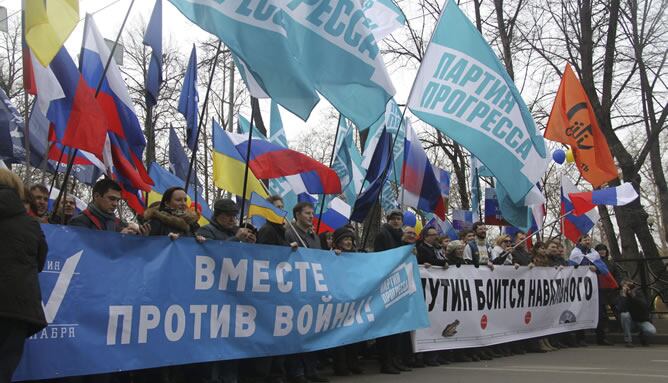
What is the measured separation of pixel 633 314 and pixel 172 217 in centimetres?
872

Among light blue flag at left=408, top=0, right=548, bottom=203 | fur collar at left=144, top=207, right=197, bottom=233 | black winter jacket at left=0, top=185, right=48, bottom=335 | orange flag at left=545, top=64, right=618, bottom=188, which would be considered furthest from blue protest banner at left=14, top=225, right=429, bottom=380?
orange flag at left=545, top=64, right=618, bottom=188

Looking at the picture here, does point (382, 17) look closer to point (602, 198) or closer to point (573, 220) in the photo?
point (602, 198)

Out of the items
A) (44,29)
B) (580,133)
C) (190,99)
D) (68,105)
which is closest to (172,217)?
(68,105)

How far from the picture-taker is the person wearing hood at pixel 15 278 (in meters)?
4.04

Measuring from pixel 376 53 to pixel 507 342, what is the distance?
203 inches

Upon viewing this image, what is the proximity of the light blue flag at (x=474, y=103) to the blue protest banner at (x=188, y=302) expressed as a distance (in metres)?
2.18

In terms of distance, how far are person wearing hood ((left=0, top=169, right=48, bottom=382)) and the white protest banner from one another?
5.34 metres

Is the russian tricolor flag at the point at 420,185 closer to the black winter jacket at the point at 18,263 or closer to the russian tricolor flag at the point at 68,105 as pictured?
the russian tricolor flag at the point at 68,105

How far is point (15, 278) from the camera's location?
407 cm

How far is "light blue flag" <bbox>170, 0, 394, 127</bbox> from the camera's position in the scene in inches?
242

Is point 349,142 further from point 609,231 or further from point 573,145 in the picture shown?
point 609,231

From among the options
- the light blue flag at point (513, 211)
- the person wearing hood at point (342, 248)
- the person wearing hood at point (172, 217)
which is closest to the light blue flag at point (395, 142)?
the light blue flag at point (513, 211)

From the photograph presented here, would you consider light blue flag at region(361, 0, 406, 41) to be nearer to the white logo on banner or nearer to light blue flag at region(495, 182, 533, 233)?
light blue flag at region(495, 182, 533, 233)

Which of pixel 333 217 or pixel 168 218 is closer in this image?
pixel 168 218
